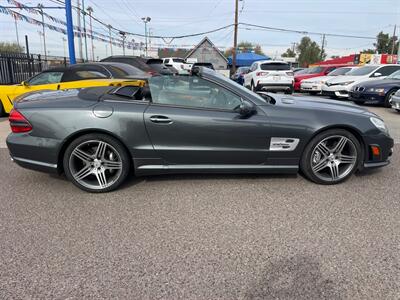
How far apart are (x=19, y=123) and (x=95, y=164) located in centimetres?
96

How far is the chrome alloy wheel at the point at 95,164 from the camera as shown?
11.7ft

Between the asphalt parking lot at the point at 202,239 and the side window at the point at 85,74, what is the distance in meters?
3.83

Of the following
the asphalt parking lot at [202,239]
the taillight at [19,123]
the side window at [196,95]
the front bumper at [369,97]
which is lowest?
the asphalt parking lot at [202,239]

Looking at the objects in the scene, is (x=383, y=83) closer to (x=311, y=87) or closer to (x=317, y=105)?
(x=311, y=87)

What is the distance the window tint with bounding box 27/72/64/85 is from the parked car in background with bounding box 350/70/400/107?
9305 millimetres

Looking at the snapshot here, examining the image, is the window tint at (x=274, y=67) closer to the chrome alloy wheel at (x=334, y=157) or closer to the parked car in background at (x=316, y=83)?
the parked car in background at (x=316, y=83)

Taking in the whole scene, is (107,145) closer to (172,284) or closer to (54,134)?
(54,134)

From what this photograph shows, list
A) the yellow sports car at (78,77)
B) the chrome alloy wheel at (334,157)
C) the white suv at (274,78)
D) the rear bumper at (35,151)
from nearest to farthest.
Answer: the rear bumper at (35,151)
the chrome alloy wheel at (334,157)
the yellow sports car at (78,77)
the white suv at (274,78)

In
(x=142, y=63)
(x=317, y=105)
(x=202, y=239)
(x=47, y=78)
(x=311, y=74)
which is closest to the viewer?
(x=202, y=239)

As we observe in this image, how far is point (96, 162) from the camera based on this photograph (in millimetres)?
3598

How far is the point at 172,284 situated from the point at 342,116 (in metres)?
2.74

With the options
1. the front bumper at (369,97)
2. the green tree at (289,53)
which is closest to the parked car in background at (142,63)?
the front bumper at (369,97)

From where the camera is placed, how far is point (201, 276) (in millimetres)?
2244

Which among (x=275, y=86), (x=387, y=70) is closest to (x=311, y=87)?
(x=275, y=86)
